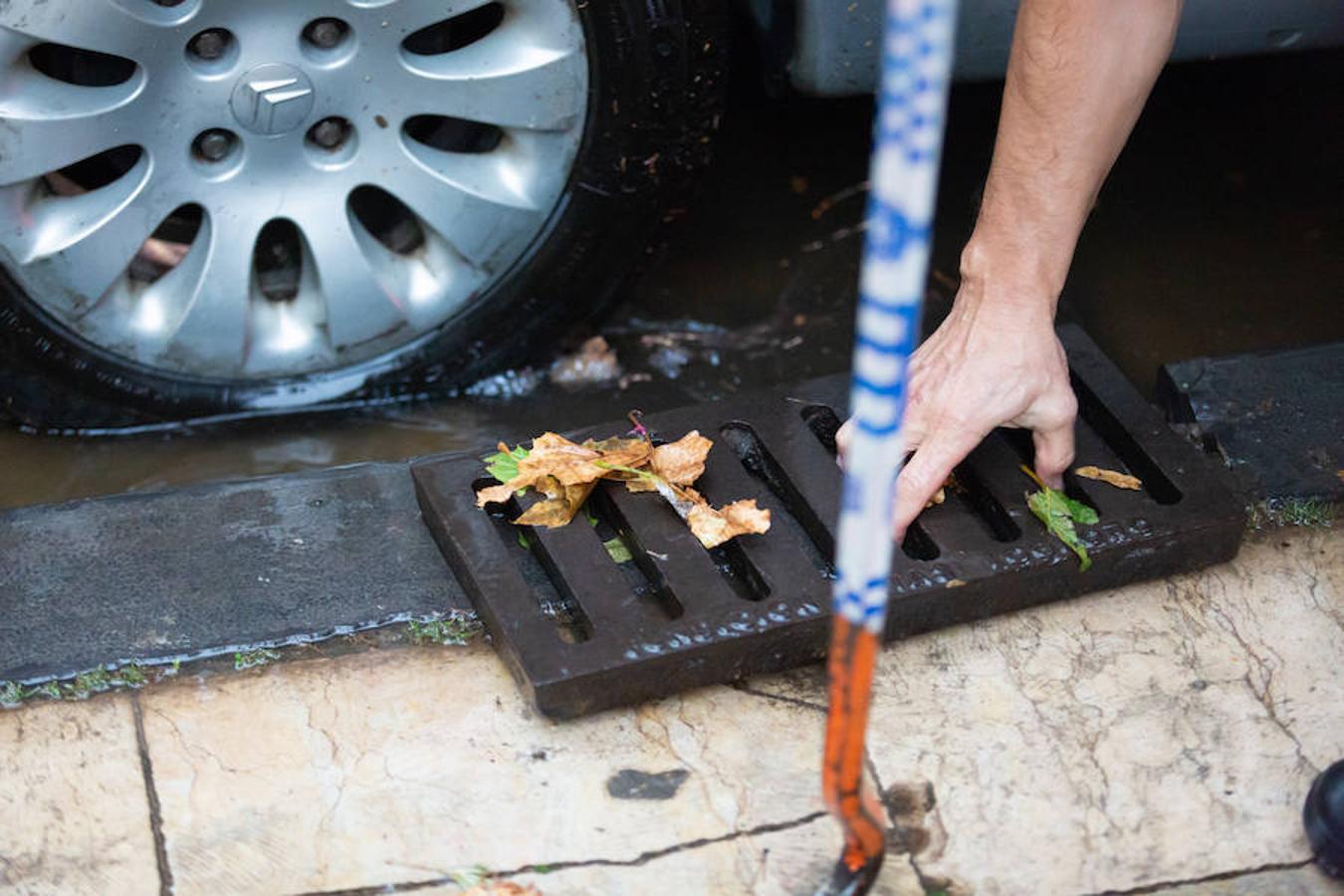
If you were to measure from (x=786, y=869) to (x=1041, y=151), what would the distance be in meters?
0.96

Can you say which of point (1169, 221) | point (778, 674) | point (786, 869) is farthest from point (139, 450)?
point (1169, 221)

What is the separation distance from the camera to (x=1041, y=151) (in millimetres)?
2061

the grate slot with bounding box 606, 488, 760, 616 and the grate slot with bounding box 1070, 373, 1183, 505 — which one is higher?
the grate slot with bounding box 606, 488, 760, 616

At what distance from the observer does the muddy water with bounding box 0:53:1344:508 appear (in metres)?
2.60

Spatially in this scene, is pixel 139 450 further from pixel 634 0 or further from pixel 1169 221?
pixel 1169 221

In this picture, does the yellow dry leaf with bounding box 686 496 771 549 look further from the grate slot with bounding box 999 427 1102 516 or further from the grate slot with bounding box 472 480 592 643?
the grate slot with bounding box 999 427 1102 516

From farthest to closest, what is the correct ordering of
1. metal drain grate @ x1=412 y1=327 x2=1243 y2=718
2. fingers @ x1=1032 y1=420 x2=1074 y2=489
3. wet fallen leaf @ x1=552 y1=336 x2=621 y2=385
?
wet fallen leaf @ x1=552 y1=336 x2=621 y2=385 < fingers @ x1=1032 y1=420 x2=1074 y2=489 < metal drain grate @ x1=412 y1=327 x2=1243 y2=718

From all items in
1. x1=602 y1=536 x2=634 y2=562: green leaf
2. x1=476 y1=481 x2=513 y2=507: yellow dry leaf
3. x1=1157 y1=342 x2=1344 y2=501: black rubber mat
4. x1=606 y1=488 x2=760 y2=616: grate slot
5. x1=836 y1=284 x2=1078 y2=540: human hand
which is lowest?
x1=1157 y1=342 x2=1344 y2=501: black rubber mat

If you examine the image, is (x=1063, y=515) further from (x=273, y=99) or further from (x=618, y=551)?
(x=273, y=99)

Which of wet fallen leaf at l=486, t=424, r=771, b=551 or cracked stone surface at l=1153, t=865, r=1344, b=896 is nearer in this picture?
cracked stone surface at l=1153, t=865, r=1344, b=896

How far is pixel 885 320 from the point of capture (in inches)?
49.2

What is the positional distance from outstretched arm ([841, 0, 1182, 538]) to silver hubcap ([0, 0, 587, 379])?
642mm

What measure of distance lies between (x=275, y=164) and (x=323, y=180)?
76 millimetres

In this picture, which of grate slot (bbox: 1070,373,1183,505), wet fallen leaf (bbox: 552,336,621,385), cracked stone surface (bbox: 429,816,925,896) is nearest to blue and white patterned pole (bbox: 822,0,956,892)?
cracked stone surface (bbox: 429,816,925,896)
